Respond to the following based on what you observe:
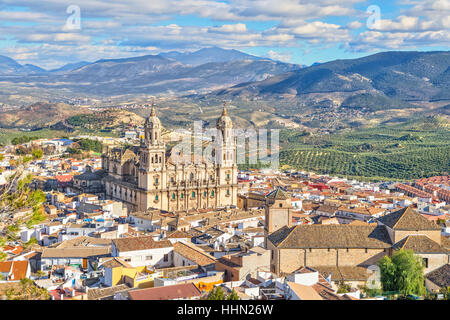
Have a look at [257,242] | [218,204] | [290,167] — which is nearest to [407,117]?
[290,167]

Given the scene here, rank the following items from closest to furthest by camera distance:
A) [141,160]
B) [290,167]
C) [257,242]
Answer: [257,242] → [141,160] → [290,167]

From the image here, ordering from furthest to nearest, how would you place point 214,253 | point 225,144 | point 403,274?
point 225,144
point 214,253
point 403,274

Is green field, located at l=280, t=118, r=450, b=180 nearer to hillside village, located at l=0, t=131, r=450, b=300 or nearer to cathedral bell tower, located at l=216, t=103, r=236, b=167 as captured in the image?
cathedral bell tower, located at l=216, t=103, r=236, b=167

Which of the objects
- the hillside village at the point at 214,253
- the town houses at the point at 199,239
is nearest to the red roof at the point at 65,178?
the town houses at the point at 199,239

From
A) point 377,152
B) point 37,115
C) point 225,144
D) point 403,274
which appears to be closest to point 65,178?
point 225,144

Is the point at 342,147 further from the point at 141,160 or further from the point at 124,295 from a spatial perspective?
the point at 124,295

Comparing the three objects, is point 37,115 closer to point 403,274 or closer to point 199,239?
point 199,239
